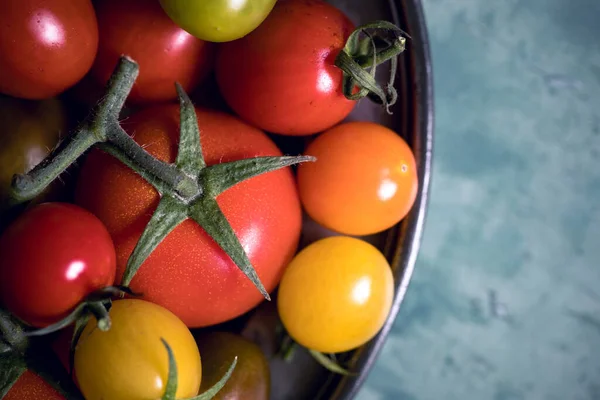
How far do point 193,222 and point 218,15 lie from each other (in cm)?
15

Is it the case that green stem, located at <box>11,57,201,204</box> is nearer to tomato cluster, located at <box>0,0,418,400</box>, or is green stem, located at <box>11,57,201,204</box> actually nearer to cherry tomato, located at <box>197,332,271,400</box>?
tomato cluster, located at <box>0,0,418,400</box>

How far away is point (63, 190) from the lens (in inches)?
23.2

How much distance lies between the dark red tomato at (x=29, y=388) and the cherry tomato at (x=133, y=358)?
53 millimetres

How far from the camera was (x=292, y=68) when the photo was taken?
0.53 metres

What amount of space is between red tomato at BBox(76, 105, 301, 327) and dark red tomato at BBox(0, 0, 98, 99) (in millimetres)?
70

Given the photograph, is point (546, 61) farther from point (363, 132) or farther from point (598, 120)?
point (363, 132)

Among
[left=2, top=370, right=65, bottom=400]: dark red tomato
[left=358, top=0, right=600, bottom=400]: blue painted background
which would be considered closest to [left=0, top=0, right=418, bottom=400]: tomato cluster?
[left=2, top=370, right=65, bottom=400]: dark red tomato

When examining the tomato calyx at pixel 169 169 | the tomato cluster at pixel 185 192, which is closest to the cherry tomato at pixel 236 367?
the tomato cluster at pixel 185 192

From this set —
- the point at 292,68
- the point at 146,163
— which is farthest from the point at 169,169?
the point at 292,68

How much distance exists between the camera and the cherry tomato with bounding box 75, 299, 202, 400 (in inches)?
18.3

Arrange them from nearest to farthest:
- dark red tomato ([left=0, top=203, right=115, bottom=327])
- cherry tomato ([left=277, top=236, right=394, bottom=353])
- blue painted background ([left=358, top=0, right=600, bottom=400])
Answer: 1. dark red tomato ([left=0, top=203, right=115, bottom=327])
2. cherry tomato ([left=277, top=236, right=394, bottom=353])
3. blue painted background ([left=358, top=0, right=600, bottom=400])

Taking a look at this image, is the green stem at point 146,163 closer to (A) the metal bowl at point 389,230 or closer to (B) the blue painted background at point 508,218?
(A) the metal bowl at point 389,230

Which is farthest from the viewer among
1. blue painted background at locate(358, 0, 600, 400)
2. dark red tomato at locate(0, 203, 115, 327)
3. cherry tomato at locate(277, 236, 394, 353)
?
blue painted background at locate(358, 0, 600, 400)

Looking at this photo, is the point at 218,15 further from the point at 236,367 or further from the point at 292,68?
the point at 236,367
